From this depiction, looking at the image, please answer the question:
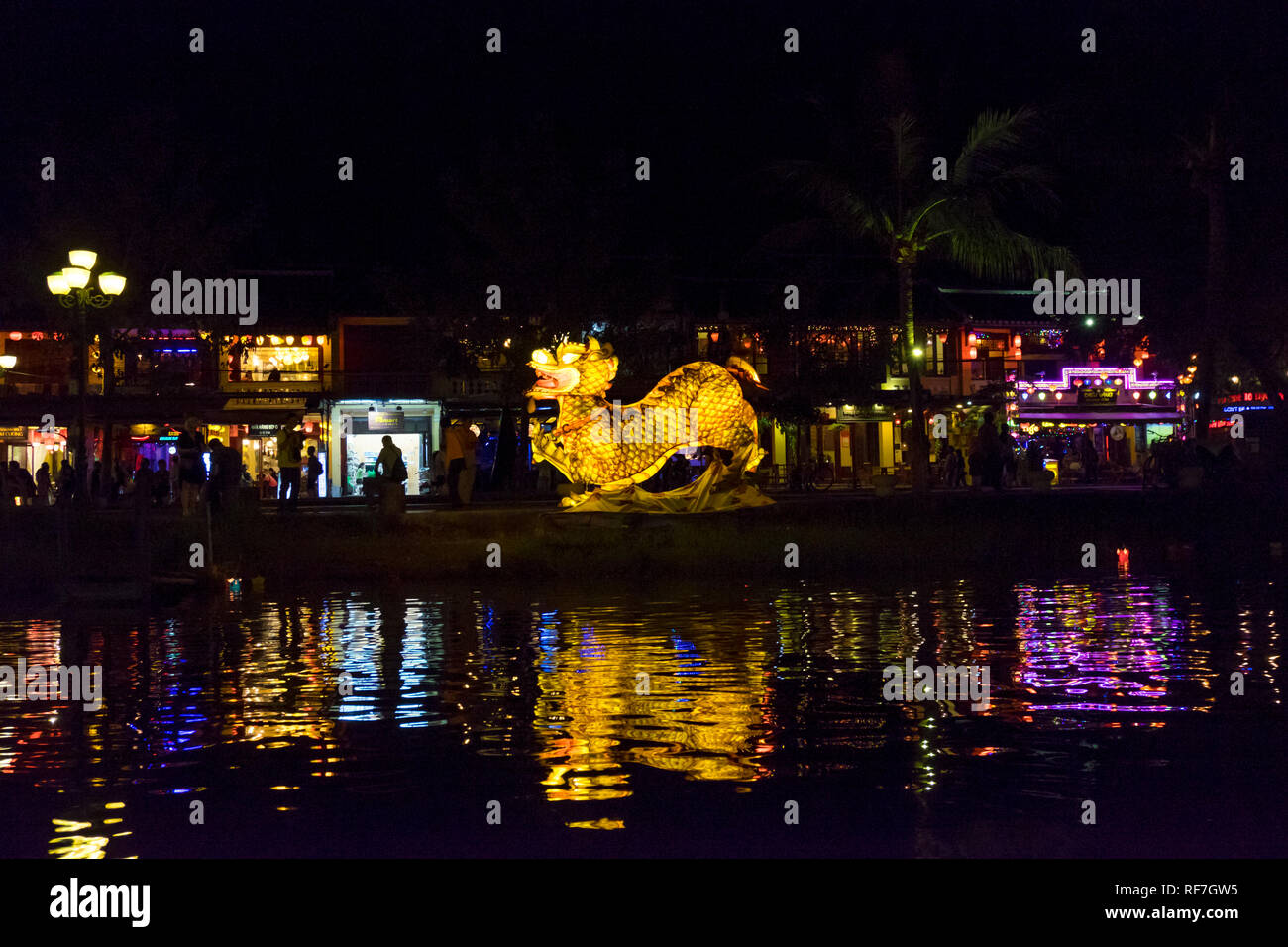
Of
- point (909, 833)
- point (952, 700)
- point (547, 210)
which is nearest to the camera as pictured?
point (909, 833)

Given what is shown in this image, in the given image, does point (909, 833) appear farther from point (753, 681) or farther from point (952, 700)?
point (753, 681)

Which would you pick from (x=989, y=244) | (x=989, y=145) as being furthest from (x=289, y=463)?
(x=989, y=145)

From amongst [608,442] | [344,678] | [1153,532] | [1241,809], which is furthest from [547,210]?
[1241,809]

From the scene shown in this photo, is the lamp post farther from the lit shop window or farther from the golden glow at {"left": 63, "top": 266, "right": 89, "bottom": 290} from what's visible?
the lit shop window

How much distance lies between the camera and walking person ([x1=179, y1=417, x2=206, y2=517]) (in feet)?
68.9

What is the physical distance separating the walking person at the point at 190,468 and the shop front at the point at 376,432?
2355cm

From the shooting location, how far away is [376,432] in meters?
46.5

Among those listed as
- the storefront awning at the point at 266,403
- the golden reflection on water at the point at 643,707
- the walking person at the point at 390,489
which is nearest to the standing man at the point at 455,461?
the walking person at the point at 390,489

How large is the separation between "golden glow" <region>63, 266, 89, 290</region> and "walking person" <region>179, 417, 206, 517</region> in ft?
10.4

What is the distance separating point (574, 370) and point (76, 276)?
23.8ft

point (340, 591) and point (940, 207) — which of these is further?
point (940, 207)

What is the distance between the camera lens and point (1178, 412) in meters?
50.1

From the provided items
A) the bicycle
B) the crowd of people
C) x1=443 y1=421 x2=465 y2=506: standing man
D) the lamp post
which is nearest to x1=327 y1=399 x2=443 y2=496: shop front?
the bicycle

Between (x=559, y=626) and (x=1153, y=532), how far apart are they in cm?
1247
